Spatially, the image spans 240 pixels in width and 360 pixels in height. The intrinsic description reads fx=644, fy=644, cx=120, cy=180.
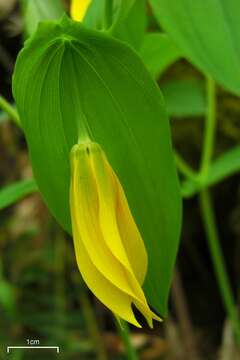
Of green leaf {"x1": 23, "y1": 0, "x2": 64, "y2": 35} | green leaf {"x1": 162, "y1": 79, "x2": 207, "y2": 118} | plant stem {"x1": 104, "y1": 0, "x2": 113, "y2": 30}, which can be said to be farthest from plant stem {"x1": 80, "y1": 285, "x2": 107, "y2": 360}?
plant stem {"x1": 104, "y1": 0, "x2": 113, "y2": 30}

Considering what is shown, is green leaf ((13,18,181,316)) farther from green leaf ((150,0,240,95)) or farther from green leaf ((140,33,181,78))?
green leaf ((140,33,181,78))

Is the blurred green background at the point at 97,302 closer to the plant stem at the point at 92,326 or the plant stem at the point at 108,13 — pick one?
the plant stem at the point at 92,326

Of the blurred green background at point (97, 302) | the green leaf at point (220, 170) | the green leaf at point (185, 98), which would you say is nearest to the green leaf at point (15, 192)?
the green leaf at point (220, 170)

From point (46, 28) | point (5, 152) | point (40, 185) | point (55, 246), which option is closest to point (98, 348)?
point (55, 246)

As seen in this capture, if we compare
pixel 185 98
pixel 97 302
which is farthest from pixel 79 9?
pixel 97 302

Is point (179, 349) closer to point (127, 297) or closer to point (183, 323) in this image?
point (183, 323)

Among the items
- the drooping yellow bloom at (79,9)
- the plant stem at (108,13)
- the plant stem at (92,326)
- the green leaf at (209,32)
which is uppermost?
the drooping yellow bloom at (79,9)
